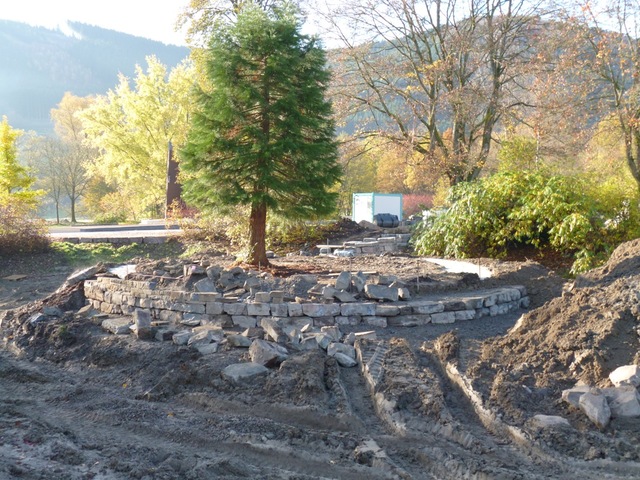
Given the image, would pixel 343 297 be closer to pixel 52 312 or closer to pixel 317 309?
pixel 317 309

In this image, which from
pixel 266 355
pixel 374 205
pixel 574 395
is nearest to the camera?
pixel 574 395

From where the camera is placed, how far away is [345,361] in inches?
237

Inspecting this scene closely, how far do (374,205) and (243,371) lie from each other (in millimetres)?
18623

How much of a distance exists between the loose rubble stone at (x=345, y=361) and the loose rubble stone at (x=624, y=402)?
2.31 metres

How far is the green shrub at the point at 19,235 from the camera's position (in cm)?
1463

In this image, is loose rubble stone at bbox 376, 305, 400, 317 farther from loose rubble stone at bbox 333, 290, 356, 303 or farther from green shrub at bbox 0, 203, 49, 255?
green shrub at bbox 0, 203, 49, 255

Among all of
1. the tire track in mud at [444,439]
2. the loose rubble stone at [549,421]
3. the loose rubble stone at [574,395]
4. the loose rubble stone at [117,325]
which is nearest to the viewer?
the tire track in mud at [444,439]

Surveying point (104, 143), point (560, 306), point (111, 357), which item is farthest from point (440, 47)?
point (104, 143)

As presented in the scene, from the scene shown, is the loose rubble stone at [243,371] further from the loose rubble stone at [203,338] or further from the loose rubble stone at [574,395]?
the loose rubble stone at [574,395]

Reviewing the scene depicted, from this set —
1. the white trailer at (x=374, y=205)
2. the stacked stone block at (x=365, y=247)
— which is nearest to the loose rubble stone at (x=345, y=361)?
the stacked stone block at (x=365, y=247)

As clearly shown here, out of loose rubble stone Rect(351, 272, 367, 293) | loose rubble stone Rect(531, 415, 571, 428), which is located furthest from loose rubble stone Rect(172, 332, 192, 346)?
loose rubble stone Rect(531, 415, 571, 428)

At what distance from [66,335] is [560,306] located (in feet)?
17.9

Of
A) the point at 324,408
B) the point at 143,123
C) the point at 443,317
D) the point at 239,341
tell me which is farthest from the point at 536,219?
the point at 143,123

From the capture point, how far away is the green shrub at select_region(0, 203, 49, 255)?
14633 mm
